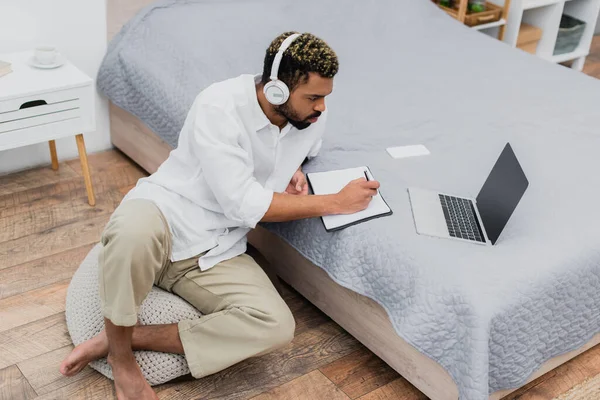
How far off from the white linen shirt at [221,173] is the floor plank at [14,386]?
474 millimetres

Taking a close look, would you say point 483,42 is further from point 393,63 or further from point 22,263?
point 22,263

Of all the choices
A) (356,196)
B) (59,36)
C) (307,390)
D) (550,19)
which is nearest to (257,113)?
(356,196)

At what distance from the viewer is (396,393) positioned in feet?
6.27

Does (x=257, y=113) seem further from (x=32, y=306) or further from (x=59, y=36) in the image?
(x=59, y=36)

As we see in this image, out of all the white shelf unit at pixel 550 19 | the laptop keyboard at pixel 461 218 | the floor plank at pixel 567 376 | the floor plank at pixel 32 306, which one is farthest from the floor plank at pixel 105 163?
the white shelf unit at pixel 550 19

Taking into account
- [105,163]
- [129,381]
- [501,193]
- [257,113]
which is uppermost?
[257,113]

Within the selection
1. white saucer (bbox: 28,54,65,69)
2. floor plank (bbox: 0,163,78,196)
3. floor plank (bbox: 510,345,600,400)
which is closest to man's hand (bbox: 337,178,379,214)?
floor plank (bbox: 510,345,600,400)

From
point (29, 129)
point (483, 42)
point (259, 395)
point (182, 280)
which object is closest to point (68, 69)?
point (29, 129)

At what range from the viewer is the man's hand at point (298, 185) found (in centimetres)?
199

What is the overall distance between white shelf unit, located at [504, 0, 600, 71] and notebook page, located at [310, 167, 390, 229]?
199 cm

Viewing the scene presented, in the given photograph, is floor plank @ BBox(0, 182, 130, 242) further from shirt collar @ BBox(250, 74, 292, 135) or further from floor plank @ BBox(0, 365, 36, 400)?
shirt collar @ BBox(250, 74, 292, 135)

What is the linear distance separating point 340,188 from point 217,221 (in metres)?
0.35

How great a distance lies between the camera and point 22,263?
2.27 m

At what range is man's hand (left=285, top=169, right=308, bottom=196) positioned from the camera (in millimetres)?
1990
